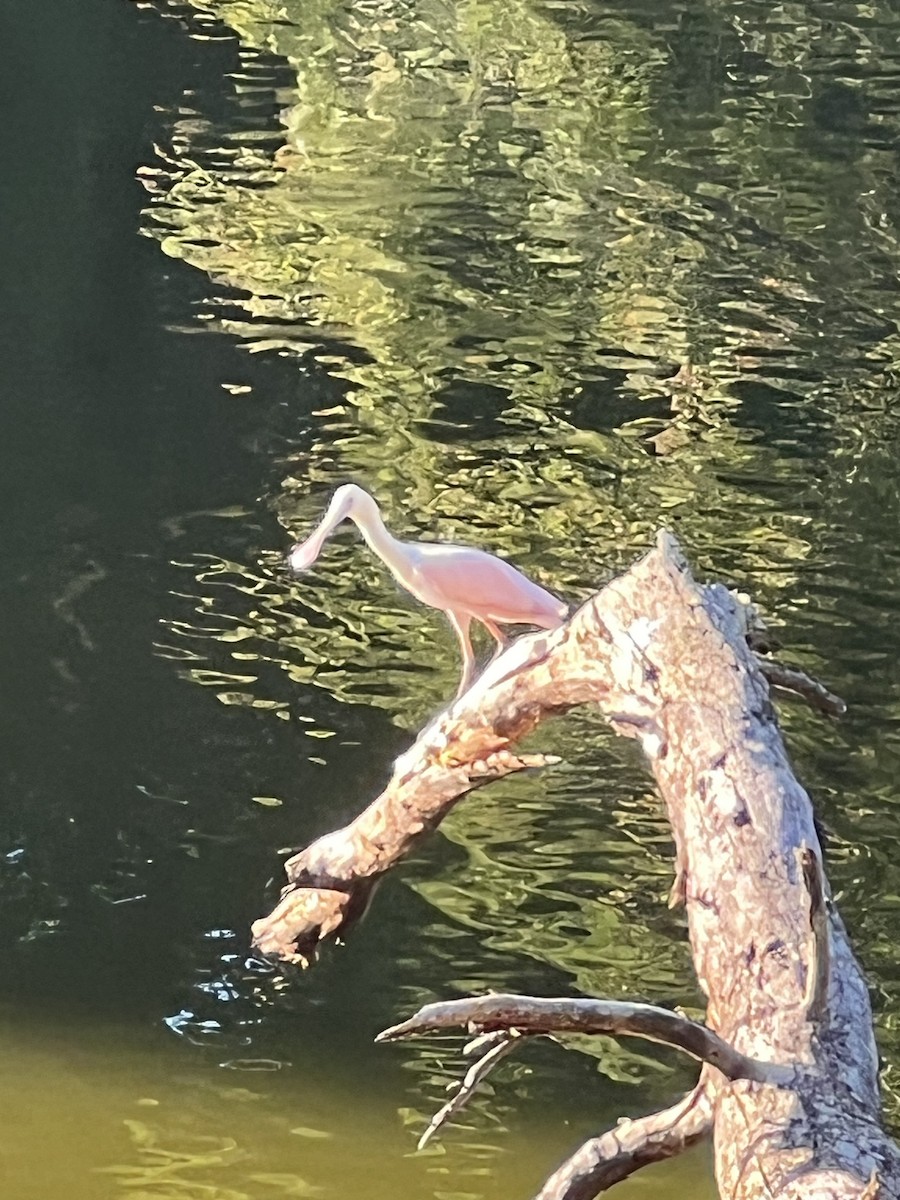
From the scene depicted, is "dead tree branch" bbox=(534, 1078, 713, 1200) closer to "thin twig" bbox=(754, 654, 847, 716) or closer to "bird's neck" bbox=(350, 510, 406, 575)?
"thin twig" bbox=(754, 654, 847, 716)

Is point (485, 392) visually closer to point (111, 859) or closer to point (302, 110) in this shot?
point (111, 859)

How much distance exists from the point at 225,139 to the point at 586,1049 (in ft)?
31.9

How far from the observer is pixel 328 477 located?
27.3 ft

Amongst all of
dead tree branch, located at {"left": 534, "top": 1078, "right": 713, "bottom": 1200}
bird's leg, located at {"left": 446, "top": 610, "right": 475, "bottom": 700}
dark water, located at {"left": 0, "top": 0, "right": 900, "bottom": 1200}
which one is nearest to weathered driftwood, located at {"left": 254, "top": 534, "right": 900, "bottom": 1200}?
dead tree branch, located at {"left": 534, "top": 1078, "right": 713, "bottom": 1200}

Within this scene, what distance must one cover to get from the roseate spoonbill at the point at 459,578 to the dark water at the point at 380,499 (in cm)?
147

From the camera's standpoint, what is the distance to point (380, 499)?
791 centimetres

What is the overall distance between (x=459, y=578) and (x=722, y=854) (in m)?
1.59

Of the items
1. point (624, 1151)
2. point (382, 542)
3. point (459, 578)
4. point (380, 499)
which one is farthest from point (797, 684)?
point (380, 499)

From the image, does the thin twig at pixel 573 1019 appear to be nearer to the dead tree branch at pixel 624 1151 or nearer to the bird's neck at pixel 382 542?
the dead tree branch at pixel 624 1151

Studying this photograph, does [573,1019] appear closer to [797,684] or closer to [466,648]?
[797,684]

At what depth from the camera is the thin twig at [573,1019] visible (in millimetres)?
2012

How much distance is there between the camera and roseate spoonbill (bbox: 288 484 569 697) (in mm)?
3926

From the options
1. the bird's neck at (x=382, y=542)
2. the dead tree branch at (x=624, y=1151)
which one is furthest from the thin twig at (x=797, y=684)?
the bird's neck at (x=382, y=542)

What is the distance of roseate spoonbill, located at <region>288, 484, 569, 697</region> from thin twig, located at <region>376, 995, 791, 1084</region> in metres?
1.82
